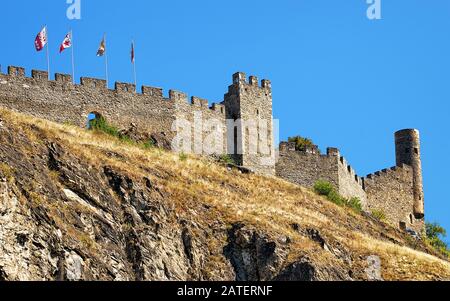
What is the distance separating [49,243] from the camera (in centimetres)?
4288

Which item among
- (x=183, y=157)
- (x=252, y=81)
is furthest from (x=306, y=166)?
(x=183, y=157)

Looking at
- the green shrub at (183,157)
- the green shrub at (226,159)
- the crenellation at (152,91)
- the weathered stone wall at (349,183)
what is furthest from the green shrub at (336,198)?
the crenellation at (152,91)

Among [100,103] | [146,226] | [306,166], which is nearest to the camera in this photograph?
[146,226]

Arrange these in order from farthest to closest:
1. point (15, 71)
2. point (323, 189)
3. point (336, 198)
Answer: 1. point (323, 189)
2. point (336, 198)
3. point (15, 71)

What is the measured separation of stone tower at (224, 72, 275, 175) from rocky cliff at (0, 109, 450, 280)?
292 inches

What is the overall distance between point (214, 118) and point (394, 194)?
16.2m

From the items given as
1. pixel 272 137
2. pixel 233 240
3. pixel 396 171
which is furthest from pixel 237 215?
pixel 396 171

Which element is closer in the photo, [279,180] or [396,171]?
[279,180]

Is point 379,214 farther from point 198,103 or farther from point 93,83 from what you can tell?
point 93,83

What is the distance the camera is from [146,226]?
5044cm

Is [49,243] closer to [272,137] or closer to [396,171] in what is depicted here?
[272,137]

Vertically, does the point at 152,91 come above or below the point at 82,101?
above
